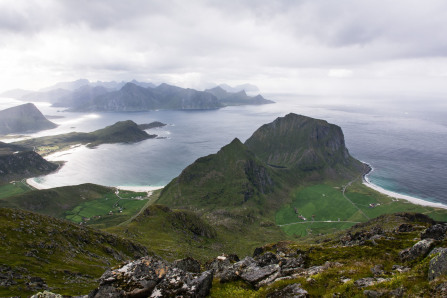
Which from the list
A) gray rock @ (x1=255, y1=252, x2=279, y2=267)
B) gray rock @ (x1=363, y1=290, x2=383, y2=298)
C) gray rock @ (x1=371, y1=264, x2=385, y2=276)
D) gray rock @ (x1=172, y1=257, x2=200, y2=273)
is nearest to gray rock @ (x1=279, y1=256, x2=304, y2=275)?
gray rock @ (x1=255, y1=252, x2=279, y2=267)

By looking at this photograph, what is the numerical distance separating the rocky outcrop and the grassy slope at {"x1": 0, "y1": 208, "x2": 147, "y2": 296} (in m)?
23.9

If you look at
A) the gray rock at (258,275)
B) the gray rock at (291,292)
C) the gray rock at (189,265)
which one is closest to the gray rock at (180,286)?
the gray rock at (258,275)

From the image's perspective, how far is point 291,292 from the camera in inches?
892

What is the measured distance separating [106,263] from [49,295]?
1930 inches

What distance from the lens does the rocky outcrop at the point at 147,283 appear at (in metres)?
22.5

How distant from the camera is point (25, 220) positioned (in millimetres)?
70250

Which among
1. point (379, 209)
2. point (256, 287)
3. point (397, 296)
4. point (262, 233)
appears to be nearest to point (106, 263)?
point (256, 287)

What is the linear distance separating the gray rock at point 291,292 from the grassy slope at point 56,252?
35343mm

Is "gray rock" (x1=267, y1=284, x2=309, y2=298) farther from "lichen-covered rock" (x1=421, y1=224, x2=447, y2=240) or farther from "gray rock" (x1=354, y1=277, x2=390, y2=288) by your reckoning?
"lichen-covered rock" (x1=421, y1=224, x2=447, y2=240)

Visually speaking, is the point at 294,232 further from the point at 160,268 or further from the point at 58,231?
the point at 160,268

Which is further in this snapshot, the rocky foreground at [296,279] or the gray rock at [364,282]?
the gray rock at [364,282]

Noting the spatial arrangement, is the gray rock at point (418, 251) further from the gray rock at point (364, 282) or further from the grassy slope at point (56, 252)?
the grassy slope at point (56, 252)

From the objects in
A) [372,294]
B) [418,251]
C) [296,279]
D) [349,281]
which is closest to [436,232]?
[418,251]

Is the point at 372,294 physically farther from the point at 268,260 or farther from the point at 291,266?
the point at 268,260
